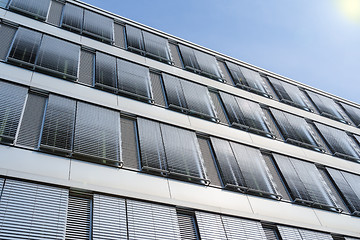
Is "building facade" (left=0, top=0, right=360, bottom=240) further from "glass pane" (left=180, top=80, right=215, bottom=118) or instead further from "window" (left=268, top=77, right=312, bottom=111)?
"window" (left=268, top=77, right=312, bottom=111)

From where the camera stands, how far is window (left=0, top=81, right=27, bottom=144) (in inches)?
382

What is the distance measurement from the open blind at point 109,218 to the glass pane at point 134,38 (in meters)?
9.97

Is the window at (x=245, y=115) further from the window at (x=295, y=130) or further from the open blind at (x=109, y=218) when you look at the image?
the open blind at (x=109, y=218)

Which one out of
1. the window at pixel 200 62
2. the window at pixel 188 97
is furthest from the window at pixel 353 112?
the window at pixel 188 97

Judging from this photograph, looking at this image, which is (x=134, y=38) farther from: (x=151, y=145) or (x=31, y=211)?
(x=31, y=211)

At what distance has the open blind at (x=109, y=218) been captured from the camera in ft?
28.3

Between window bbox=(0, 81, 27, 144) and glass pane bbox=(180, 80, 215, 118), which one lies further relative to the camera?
glass pane bbox=(180, 80, 215, 118)

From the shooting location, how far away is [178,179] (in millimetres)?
11867

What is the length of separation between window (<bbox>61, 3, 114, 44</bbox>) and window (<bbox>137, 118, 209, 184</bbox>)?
20.3 ft

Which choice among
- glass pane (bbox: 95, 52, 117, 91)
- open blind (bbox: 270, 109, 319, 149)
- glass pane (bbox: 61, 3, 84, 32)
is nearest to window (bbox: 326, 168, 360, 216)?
open blind (bbox: 270, 109, 319, 149)

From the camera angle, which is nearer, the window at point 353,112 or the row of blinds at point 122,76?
the row of blinds at point 122,76

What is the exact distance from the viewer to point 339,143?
792 inches

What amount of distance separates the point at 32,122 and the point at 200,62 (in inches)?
456

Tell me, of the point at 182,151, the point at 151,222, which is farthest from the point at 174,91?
the point at 151,222
